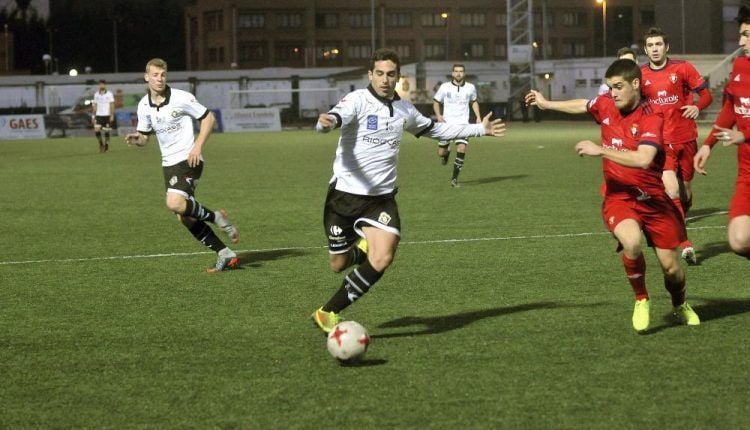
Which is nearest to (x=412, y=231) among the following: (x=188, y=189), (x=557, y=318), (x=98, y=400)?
(x=188, y=189)

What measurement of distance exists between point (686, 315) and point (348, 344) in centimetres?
261

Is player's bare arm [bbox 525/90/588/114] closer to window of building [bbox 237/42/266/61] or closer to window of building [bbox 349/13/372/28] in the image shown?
window of building [bbox 237/42/266/61]

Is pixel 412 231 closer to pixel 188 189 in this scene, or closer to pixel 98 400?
pixel 188 189

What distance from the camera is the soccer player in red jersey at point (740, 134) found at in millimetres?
8320

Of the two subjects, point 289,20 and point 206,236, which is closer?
point 206,236

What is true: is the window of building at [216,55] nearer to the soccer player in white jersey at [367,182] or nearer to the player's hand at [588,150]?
the soccer player in white jersey at [367,182]

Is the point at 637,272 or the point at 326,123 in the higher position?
the point at 326,123

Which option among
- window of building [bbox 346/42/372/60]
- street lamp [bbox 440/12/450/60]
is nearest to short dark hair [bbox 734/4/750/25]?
street lamp [bbox 440/12/450/60]

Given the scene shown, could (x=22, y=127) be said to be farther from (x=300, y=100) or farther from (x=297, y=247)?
(x=297, y=247)

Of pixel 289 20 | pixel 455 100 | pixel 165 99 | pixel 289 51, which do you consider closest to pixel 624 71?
pixel 165 99

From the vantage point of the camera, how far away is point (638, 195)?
25.8 ft

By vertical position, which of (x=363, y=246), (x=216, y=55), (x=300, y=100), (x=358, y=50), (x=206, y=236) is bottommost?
(x=206, y=236)

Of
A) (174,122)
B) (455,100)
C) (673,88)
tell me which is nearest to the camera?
(174,122)

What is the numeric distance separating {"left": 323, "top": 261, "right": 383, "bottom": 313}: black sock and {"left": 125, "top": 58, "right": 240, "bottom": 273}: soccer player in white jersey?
142 inches
